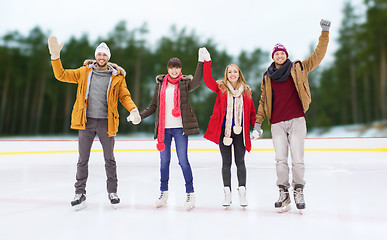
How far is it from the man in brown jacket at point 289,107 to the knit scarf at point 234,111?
8.3 inches

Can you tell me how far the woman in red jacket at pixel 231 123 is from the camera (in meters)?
2.28

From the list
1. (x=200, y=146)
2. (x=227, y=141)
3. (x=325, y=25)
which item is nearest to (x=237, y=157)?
(x=227, y=141)

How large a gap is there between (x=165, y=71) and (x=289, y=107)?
53.0ft

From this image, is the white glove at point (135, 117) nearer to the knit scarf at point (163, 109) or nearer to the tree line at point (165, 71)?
the knit scarf at point (163, 109)

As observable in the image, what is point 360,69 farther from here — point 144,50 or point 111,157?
point 111,157

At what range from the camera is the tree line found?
16281 millimetres

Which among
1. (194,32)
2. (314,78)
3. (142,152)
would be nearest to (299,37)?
(314,78)

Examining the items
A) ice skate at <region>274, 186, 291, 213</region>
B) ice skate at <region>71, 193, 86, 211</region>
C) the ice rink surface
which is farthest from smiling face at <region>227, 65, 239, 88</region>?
ice skate at <region>71, 193, 86, 211</region>

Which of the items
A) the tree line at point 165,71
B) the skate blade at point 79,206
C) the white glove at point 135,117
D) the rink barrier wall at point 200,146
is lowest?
the skate blade at point 79,206

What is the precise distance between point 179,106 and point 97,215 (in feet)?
3.33

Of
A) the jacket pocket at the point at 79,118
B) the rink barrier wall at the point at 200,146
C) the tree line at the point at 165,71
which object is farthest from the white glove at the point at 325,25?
the tree line at the point at 165,71

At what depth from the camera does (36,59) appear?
19.9 meters

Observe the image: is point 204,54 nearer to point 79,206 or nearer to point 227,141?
point 227,141

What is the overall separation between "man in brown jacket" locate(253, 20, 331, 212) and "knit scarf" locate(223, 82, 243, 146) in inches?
8.3
